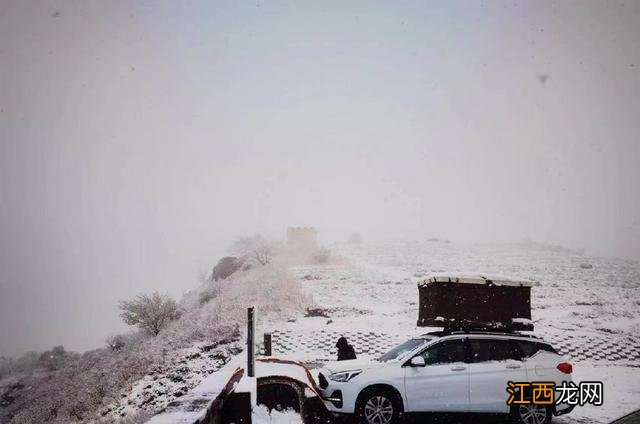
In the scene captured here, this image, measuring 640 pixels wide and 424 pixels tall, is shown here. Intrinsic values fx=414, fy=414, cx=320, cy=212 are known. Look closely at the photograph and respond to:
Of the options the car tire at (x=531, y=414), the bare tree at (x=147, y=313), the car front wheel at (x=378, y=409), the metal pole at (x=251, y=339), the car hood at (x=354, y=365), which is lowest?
the bare tree at (x=147, y=313)

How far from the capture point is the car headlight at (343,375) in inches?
288

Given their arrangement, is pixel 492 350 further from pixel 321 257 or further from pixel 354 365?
pixel 321 257

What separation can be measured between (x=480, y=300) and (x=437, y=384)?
9.60 feet

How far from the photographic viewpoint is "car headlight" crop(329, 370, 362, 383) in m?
7.32

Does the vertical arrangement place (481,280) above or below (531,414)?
above

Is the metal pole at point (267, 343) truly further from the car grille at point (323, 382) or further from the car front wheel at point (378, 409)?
the car front wheel at point (378, 409)

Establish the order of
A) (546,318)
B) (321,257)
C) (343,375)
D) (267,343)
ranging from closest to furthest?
(343,375) < (267,343) < (546,318) < (321,257)

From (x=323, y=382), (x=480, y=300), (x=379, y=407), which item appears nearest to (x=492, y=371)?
(x=379, y=407)

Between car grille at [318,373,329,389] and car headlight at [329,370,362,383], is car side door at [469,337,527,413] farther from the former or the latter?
car grille at [318,373,329,389]

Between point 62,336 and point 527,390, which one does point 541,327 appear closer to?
point 527,390

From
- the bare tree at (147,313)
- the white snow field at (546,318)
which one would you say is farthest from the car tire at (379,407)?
the bare tree at (147,313)

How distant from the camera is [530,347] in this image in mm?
7816

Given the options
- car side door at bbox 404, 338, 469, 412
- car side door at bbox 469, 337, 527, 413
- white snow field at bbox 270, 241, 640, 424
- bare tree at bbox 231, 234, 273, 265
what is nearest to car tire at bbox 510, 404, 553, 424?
car side door at bbox 469, 337, 527, 413

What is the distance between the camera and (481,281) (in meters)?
9.49
